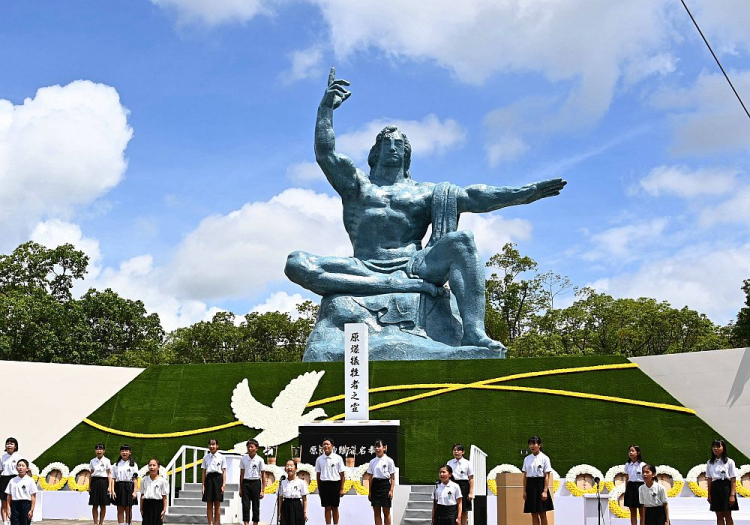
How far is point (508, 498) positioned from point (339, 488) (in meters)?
2.06

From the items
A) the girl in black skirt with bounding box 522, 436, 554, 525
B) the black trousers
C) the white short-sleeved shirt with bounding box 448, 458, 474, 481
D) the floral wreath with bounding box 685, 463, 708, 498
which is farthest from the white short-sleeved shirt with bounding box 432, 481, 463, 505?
the floral wreath with bounding box 685, 463, 708, 498

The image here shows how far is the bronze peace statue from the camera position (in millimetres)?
14695

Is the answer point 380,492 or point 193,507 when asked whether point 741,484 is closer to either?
point 380,492

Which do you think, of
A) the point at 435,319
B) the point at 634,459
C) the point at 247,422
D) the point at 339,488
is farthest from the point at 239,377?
the point at 634,459

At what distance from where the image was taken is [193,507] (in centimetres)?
1138

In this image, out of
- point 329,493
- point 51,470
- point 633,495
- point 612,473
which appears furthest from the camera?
point 51,470

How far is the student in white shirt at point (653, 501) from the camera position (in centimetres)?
788

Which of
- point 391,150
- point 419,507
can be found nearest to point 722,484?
point 419,507

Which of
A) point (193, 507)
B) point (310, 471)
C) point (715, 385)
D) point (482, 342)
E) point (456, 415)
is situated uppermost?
point (482, 342)

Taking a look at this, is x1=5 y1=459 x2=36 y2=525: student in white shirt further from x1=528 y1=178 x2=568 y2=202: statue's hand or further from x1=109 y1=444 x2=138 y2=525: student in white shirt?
x1=528 y1=178 x2=568 y2=202: statue's hand

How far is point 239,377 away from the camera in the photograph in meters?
14.5

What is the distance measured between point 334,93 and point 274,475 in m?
6.42

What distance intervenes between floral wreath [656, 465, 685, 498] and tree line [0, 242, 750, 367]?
15.8m

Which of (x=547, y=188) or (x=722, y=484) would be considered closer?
(x=722, y=484)
